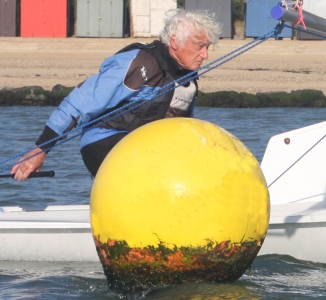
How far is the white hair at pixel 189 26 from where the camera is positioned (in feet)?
13.1

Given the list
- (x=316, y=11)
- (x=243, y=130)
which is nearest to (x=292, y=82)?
(x=243, y=130)

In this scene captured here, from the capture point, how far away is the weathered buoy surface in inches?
131

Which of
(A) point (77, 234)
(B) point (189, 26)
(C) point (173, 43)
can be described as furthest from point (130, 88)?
(A) point (77, 234)

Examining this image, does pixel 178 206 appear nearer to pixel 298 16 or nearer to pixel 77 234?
pixel 77 234

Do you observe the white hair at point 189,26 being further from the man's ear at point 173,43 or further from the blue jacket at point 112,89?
the blue jacket at point 112,89

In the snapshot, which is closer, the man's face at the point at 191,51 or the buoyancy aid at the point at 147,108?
the man's face at the point at 191,51

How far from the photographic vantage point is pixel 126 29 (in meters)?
27.7

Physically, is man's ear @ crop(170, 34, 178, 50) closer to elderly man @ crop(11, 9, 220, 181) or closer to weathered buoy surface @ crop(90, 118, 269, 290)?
elderly man @ crop(11, 9, 220, 181)

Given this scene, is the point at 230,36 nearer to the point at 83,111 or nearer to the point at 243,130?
the point at 243,130

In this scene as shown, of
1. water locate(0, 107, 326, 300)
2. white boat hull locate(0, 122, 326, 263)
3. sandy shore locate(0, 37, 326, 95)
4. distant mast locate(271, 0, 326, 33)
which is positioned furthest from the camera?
sandy shore locate(0, 37, 326, 95)

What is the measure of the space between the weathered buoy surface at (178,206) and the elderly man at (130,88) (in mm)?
543

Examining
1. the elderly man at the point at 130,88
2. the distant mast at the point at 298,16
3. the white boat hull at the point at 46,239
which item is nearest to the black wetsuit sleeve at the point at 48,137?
the elderly man at the point at 130,88

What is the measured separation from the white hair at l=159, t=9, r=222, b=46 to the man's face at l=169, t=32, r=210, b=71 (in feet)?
0.08

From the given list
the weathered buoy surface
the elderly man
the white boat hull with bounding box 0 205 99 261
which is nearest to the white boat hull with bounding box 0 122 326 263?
the white boat hull with bounding box 0 205 99 261
